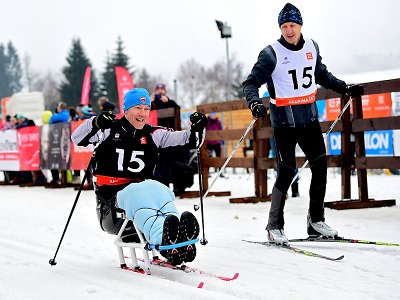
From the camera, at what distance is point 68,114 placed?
1406cm

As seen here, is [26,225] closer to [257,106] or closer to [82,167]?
[257,106]

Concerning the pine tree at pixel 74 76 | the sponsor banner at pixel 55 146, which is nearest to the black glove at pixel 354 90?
the sponsor banner at pixel 55 146

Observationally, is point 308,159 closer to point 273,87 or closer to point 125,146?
point 273,87

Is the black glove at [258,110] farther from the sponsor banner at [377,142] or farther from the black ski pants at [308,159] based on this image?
the sponsor banner at [377,142]

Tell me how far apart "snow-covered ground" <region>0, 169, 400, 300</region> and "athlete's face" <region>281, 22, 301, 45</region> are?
1.71 meters

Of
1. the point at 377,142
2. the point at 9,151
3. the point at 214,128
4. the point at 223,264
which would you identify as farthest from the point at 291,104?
the point at 9,151

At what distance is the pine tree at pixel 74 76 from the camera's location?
7044cm

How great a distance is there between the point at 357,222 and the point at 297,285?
298 centimetres

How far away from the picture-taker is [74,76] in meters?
71.0

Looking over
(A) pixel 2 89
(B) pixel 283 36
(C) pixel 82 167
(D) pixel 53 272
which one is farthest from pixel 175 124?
(A) pixel 2 89

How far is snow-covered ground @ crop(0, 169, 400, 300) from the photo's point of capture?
3.68 metres


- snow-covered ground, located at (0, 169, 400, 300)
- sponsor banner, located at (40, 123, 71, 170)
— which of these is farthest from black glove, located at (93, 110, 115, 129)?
sponsor banner, located at (40, 123, 71, 170)

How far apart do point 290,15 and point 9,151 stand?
11.6 metres

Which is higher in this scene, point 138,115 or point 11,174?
point 138,115
